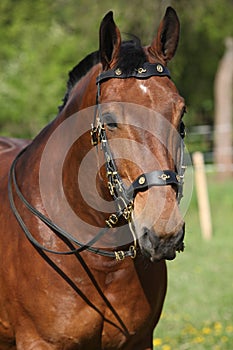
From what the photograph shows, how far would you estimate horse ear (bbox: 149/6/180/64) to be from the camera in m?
3.00

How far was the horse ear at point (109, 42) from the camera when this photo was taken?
112 inches

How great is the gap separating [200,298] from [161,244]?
15.1 ft

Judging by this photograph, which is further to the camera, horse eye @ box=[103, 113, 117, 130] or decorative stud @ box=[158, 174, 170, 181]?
horse eye @ box=[103, 113, 117, 130]

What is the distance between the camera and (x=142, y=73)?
2.78 metres

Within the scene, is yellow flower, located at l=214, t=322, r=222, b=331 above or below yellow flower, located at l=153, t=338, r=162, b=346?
below

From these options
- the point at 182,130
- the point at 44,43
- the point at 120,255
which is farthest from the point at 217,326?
the point at 44,43

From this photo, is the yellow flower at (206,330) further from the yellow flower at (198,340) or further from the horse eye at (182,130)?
the horse eye at (182,130)

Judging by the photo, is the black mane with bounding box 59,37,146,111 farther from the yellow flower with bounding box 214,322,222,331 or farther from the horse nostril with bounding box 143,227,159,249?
the yellow flower with bounding box 214,322,222,331

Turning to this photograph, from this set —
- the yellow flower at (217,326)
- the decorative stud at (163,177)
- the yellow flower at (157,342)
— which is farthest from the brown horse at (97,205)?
the yellow flower at (217,326)

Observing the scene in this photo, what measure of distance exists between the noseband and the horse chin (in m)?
0.19

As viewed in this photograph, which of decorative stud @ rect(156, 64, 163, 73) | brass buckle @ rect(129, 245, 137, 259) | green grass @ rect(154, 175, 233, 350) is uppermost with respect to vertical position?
decorative stud @ rect(156, 64, 163, 73)

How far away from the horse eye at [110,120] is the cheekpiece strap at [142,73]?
0.63 ft

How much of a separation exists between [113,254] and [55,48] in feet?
71.3

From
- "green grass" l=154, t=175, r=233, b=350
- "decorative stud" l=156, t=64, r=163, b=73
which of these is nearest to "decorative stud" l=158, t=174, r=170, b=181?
"decorative stud" l=156, t=64, r=163, b=73
